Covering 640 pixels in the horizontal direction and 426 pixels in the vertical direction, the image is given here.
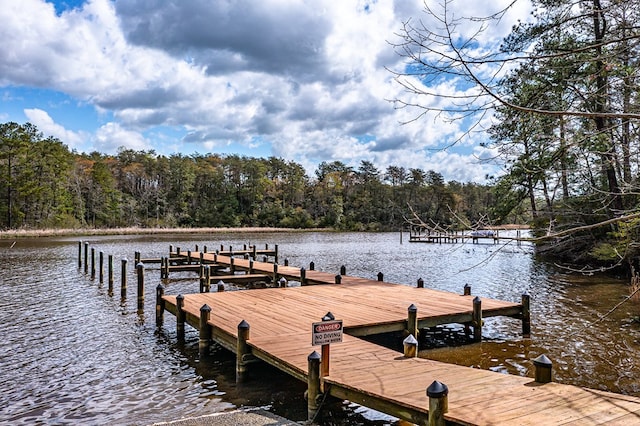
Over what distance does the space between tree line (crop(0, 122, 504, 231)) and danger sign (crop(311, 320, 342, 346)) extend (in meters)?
55.8

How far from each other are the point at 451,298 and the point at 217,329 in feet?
17.2

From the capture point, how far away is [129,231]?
2152 inches

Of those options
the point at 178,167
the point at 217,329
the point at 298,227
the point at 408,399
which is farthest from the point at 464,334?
the point at 178,167

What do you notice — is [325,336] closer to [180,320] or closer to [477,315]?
[477,315]

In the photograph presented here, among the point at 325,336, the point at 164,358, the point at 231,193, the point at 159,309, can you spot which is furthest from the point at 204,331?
the point at 231,193

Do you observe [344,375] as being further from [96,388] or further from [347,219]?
[347,219]

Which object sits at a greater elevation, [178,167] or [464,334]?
[178,167]

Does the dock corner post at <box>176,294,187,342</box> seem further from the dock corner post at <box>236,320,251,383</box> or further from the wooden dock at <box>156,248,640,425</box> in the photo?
the dock corner post at <box>236,320,251,383</box>

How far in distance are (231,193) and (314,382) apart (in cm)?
7500

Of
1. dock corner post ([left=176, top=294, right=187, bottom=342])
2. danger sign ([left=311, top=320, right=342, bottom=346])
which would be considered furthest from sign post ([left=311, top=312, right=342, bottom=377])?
dock corner post ([left=176, top=294, right=187, bottom=342])

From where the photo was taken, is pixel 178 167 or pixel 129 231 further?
pixel 178 167

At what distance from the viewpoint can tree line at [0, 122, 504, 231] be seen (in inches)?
2435

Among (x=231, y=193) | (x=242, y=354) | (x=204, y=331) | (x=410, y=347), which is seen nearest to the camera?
(x=410, y=347)

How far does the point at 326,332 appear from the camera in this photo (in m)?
5.13
